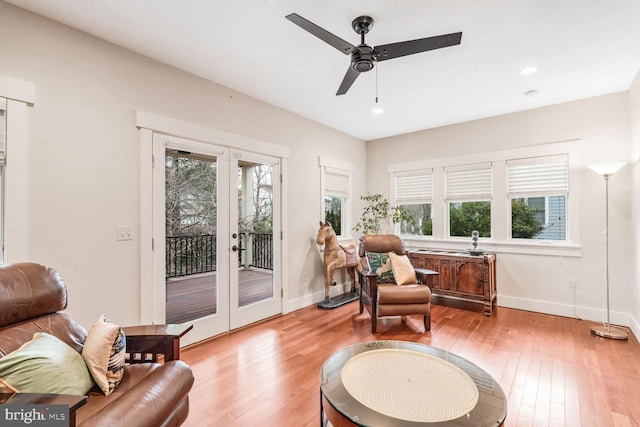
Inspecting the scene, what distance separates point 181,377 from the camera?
1.57 m

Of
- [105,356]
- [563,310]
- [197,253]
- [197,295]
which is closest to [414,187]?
[563,310]

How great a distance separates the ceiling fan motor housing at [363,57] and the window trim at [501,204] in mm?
3106

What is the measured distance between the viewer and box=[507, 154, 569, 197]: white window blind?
12.7ft

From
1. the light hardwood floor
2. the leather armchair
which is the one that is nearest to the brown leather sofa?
the light hardwood floor

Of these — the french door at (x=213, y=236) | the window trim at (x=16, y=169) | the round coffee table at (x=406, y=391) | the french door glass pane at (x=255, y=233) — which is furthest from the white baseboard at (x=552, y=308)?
the window trim at (x=16, y=169)

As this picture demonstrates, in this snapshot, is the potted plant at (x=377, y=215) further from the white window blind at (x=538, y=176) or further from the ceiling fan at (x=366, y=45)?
the ceiling fan at (x=366, y=45)

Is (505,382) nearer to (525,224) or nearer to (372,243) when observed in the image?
(372,243)

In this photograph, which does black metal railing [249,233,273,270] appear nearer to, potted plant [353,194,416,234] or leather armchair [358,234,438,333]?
leather armchair [358,234,438,333]

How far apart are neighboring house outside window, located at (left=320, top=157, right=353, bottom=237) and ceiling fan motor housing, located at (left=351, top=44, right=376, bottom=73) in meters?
2.48

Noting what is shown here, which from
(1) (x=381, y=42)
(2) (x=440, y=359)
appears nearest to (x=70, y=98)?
(1) (x=381, y=42)

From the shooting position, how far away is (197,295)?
3.18 m

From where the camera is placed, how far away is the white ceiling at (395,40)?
209 centimetres

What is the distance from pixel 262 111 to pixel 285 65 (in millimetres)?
985

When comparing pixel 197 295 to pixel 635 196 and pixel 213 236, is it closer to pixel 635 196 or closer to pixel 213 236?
pixel 213 236
